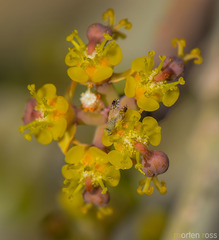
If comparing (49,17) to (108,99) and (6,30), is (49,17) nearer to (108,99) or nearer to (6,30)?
(6,30)

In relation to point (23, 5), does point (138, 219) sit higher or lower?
lower

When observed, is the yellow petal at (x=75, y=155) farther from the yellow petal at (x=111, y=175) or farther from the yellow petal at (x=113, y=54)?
the yellow petal at (x=113, y=54)

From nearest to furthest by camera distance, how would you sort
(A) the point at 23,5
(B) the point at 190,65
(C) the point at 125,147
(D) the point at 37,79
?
(C) the point at 125,147 < (B) the point at 190,65 < (A) the point at 23,5 < (D) the point at 37,79

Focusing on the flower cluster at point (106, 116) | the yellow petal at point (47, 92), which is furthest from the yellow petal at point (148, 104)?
the yellow petal at point (47, 92)

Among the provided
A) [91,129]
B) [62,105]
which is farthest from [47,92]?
[91,129]

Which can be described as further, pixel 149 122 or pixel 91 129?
pixel 91 129

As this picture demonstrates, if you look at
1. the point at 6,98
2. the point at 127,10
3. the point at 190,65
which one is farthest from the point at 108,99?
the point at 6,98

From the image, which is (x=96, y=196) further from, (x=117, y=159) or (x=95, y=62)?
(x=95, y=62)
